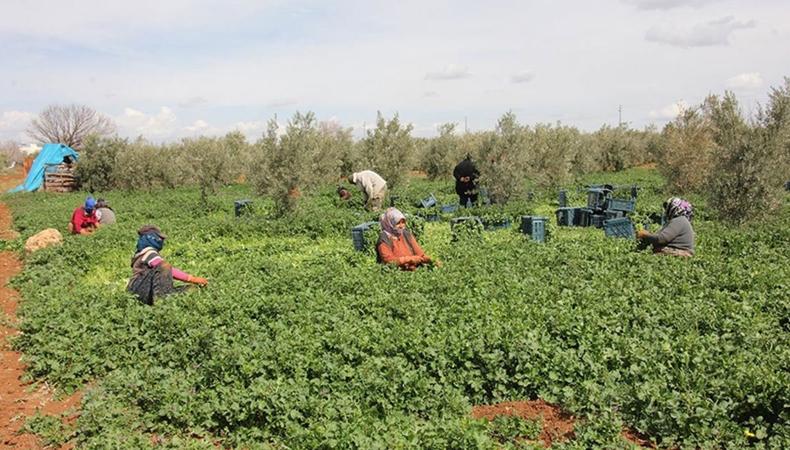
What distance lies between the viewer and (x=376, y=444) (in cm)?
391

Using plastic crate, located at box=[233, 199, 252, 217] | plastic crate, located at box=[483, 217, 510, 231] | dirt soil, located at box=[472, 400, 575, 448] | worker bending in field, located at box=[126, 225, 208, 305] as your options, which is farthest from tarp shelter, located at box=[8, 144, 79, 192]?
dirt soil, located at box=[472, 400, 575, 448]

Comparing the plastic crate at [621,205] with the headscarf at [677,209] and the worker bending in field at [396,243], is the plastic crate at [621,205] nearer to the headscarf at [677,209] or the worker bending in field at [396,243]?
the headscarf at [677,209]

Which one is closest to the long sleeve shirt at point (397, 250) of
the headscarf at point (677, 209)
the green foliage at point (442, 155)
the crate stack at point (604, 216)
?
the headscarf at point (677, 209)

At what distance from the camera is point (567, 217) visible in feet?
49.8

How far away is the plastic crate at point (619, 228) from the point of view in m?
12.5

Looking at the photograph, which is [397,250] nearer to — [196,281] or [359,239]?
[359,239]

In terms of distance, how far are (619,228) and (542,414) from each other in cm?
891

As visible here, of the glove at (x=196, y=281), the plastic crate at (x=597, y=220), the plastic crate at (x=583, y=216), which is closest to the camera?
the glove at (x=196, y=281)

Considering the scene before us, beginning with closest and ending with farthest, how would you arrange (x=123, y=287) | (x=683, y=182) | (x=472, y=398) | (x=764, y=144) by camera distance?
(x=472, y=398)
(x=123, y=287)
(x=764, y=144)
(x=683, y=182)

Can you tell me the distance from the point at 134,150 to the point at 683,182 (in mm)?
23638

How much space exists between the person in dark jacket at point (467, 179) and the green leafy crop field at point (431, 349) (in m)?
8.32

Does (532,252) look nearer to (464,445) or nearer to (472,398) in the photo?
(472,398)

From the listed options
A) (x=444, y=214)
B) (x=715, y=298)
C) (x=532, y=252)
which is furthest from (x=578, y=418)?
(x=444, y=214)

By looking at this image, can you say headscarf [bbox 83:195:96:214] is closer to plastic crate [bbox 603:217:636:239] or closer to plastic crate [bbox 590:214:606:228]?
plastic crate [bbox 603:217:636:239]
